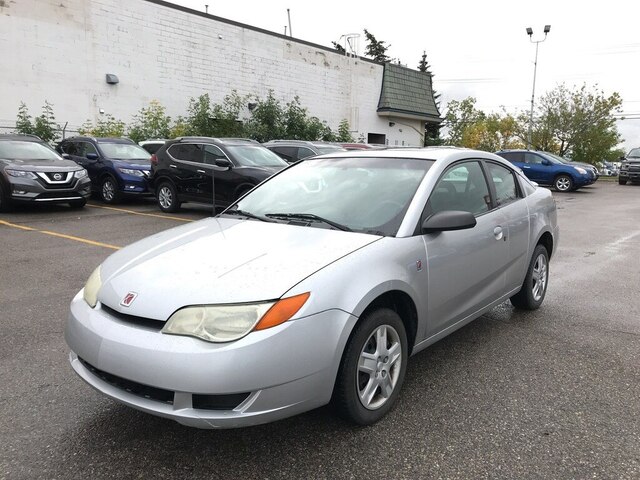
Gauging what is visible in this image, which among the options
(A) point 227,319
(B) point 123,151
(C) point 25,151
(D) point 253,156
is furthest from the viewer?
(B) point 123,151

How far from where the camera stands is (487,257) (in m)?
3.78

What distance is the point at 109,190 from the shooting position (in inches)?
502

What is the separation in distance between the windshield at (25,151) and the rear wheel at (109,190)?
127 centimetres

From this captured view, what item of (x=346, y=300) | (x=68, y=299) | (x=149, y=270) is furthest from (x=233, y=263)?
(x=68, y=299)

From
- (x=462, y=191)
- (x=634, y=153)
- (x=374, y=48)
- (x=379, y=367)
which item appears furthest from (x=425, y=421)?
(x=374, y=48)

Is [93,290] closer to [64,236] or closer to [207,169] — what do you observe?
[64,236]

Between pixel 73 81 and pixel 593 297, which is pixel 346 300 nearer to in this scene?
pixel 593 297

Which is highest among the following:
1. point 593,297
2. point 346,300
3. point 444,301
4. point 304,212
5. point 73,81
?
point 73,81

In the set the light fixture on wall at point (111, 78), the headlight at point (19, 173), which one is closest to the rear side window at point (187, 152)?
the headlight at point (19, 173)

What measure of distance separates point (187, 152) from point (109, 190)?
2703 mm

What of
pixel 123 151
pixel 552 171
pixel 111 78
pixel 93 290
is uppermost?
pixel 111 78

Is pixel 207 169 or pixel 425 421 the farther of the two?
pixel 207 169

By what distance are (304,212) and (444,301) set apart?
111 cm

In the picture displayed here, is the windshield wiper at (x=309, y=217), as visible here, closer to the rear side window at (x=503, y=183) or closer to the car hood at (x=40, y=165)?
the rear side window at (x=503, y=183)
